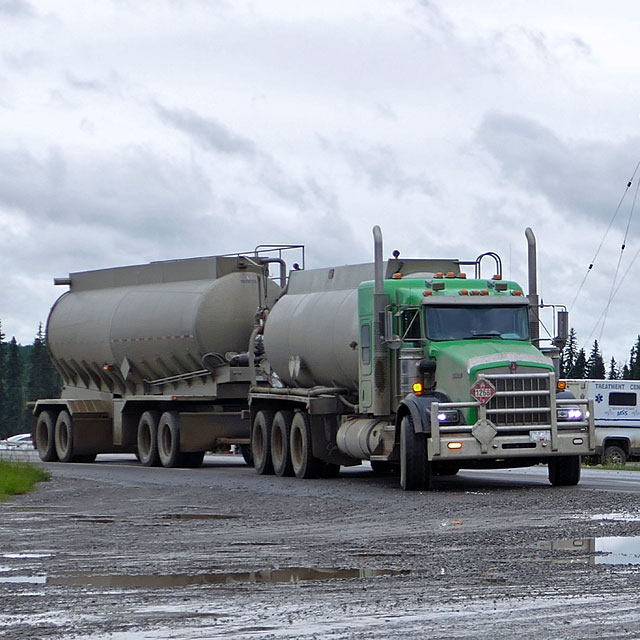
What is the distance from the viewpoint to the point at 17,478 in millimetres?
26547

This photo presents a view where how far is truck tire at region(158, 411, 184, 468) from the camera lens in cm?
3553

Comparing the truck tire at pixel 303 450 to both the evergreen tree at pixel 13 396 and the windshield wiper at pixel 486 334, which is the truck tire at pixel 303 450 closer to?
the windshield wiper at pixel 486 334

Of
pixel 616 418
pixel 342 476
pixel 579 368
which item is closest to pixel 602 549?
pixel 342 476

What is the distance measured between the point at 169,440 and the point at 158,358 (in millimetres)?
1916

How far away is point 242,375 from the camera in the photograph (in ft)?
114

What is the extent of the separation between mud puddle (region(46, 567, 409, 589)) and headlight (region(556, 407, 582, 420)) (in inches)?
491

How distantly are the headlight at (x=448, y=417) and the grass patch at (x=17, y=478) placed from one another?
6.56m

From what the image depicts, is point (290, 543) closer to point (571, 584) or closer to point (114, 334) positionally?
point (571, 584)

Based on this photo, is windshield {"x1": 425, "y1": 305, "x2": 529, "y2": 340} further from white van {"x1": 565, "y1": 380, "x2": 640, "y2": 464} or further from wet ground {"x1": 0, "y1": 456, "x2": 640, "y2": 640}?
white van {"x1": 565, "y1": 380, "x2": 640, "y2": 464}

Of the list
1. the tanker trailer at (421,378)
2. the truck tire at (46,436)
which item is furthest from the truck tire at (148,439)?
the tanker trailer at (421,378)

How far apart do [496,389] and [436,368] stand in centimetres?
133

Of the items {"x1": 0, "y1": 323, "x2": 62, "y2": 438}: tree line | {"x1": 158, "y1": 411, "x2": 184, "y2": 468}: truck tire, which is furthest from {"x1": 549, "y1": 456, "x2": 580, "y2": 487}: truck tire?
{"x1": 0, "y1": 323, "x2": 62, "y2": 438}: tree line

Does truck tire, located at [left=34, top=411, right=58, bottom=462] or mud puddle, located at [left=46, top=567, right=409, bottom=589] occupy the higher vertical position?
truck tire, located at [left=34, top=411, right=58, bottom=462]

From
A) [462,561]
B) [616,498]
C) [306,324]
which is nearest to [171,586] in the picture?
[462,561]
